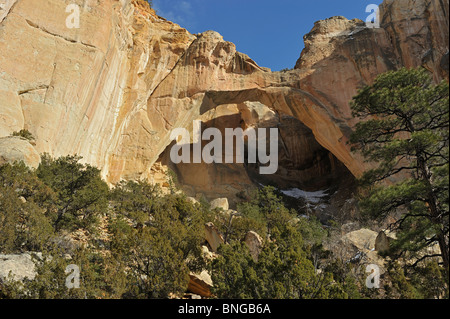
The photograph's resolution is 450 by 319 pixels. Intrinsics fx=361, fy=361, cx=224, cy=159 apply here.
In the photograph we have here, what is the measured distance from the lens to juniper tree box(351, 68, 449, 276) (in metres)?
6.73

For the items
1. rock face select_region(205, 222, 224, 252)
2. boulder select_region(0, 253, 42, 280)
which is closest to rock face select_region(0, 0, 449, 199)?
rock face select_region(205, 222, 224, 252)

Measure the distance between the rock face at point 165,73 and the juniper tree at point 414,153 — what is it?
522 inches

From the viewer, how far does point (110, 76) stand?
19.7 meters

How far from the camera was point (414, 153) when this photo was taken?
25.6 feet

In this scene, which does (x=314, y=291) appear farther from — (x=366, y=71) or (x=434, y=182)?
(x=366, y=71)

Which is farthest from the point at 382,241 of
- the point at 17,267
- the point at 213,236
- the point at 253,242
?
the point at 17,267

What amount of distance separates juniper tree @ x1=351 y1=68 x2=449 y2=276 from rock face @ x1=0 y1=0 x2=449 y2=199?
43.5 ft

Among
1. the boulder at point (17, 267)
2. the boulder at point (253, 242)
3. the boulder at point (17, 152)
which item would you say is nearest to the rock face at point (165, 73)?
the boulder at point (17, 152)

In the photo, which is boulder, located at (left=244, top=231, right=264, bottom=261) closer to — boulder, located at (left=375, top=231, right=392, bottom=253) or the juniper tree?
boulder, located at (left=375, top=231, right=392, bottom=253)

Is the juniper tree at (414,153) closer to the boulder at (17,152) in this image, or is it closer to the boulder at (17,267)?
the boulder at (17,267)

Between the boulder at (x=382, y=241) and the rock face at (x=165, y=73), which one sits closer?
the boulder at (x=382, y=241)

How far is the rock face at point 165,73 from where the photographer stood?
1666cm
